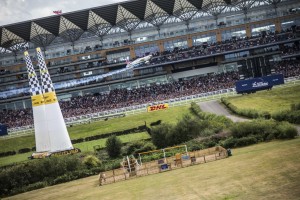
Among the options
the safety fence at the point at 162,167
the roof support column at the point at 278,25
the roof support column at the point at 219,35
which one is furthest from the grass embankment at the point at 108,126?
the roof support column at the point at 278,25

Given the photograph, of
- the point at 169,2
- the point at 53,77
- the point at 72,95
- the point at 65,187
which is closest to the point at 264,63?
the point at 169,2

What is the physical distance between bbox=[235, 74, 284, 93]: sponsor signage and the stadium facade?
24.6 m

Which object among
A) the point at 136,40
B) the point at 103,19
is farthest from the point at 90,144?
the point at 136,40

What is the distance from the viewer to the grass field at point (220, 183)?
16.5 m

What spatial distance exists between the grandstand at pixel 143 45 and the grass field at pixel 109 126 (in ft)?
63.5

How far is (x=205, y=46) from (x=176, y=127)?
54722mm

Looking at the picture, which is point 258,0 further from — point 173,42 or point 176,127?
point 176,127

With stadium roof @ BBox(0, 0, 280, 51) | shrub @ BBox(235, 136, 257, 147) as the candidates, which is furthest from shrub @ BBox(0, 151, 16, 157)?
stadium roof @ BBox(0, 0, 280, 51)

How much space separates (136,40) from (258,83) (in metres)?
42.0

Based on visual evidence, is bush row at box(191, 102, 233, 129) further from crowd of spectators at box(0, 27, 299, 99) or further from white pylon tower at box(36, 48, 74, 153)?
crowd of spectators at box(0, 27, 299, 99)

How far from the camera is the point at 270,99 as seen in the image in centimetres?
5081

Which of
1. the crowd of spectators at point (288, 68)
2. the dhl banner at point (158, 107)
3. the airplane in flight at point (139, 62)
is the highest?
the airplane in flight at point (139, 62)

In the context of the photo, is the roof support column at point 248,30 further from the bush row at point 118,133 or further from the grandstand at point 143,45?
the bush row at point 118,133

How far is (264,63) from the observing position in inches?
2215
